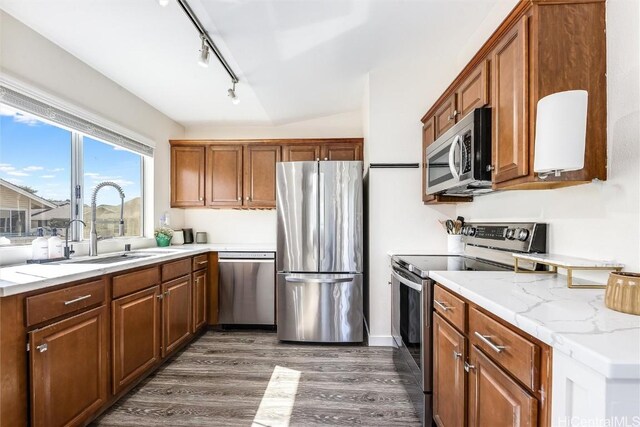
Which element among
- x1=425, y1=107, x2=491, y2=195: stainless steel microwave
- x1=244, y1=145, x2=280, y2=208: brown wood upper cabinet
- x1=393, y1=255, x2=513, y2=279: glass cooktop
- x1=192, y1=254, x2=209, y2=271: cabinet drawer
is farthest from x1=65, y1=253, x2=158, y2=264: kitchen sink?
x1=425, y1=107, x2=491, y2=195: stainless steel microwave

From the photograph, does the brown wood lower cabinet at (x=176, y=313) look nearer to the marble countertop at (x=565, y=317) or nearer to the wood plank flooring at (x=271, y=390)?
the wood plank flooring at (x=271, y=390)

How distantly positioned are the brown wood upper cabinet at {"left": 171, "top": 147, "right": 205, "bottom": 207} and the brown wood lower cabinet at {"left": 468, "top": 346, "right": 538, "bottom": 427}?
329 cm

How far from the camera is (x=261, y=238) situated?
393cm

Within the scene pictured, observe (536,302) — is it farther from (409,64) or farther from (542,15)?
(409,64)

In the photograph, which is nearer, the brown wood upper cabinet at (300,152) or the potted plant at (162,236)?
the potted plant at (162,236)

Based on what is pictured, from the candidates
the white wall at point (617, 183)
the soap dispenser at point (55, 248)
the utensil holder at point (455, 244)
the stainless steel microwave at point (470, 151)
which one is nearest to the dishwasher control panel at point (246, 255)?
the soap dispenser at point (55, 248)

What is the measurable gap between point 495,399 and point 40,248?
2.53m

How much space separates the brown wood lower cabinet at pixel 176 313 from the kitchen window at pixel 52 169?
79 centimetres

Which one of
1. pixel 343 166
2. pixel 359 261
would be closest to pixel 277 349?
pixel 359 261

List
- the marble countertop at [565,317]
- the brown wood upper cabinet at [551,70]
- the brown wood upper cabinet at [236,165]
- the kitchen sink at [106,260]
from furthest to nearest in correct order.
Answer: the brown wood upper cabinet at [236,165] < the kitchen sink at [106,260] < the brown wood upper cabinet at [551,70] < the marble countertop at [565,317]

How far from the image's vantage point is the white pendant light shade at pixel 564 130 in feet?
3.77

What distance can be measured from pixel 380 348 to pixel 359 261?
82cm

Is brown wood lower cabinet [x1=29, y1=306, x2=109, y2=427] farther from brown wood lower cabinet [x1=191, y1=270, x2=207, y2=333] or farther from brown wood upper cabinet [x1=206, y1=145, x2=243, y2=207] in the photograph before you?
brown wood upper cabinet [x1=206, y1=145, x2=243, y2=207]

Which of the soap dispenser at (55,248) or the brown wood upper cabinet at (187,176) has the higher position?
the brown wood upper cabinet at (187,176)
